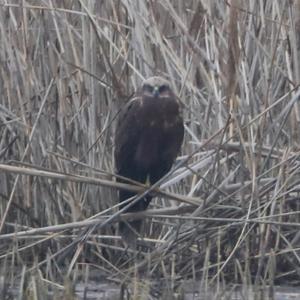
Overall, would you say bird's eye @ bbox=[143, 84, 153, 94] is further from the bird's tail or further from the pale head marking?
the bird's tail

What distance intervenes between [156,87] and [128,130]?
0.25m

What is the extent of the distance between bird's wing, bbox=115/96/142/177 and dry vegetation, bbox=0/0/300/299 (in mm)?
125

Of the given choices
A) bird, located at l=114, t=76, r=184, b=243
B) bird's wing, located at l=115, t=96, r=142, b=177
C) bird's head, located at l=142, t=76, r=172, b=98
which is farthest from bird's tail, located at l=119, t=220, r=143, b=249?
bird's head, located at l=142, t=76, r=172, b=98

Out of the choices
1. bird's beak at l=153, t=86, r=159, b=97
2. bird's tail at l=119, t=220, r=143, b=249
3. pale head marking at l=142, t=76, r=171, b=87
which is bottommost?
bird's tail at l=119, t=220, r=143, b=249

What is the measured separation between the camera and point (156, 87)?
536 cm

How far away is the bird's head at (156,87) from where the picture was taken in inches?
211

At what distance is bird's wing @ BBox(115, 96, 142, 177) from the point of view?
17.9ft

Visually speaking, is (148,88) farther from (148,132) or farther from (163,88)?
(148,132)

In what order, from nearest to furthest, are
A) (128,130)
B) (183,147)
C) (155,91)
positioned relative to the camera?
(155,91)
(128,130)
(183,147)

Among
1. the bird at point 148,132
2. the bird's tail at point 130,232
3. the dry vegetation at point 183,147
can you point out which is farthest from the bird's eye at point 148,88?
the bird's tail at point 130,232

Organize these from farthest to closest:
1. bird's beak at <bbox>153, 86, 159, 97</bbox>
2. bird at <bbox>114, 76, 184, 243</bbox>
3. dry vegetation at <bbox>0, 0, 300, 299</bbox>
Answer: bird at <bbox>114, 76, 184, 243</bbox>, bird's beak at <bbox>153, 86, 159, 97</bbox>, dry vegetation at <bbox>0, 0, 300, 299</bbox>

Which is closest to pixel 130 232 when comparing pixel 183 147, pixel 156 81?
pixel 183 147

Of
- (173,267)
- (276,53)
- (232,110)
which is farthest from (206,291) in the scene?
(276,53)

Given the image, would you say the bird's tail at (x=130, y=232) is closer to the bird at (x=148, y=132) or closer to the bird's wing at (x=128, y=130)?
the bird at (x=148, y=132)
